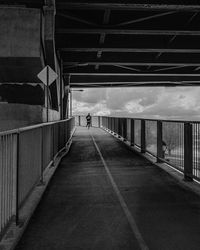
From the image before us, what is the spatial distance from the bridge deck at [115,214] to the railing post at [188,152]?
48 centimetres

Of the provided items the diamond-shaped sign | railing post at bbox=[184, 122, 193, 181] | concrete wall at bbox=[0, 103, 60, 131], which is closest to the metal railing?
railing post at bbox=[184, 122, 193, 181]

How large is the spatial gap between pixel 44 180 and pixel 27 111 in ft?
16.3

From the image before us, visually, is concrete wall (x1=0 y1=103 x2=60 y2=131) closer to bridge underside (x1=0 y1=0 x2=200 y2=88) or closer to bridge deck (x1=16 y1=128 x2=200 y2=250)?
bridge underside (x1=0 y1=0 x2=200 y2=88)

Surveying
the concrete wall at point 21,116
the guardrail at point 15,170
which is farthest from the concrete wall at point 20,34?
the guardrail at point 15,170

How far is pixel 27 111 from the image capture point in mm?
12391

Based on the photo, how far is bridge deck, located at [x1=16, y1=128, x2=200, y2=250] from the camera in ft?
14.4

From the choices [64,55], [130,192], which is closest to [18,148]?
[130,192]

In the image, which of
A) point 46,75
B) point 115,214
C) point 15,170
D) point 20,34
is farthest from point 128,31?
point 15,170

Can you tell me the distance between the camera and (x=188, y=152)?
8.18m

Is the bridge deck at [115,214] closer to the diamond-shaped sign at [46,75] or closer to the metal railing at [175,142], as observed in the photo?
the metal railing at [175,142]

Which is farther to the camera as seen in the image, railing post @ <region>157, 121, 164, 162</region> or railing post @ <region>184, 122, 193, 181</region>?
railing post @ <region>157, 121, 164, 162</region>

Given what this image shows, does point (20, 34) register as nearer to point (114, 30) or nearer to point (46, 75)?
point (46, 75)

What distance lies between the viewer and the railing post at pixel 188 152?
8.05 meters

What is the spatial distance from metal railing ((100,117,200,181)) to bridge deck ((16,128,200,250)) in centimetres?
62
